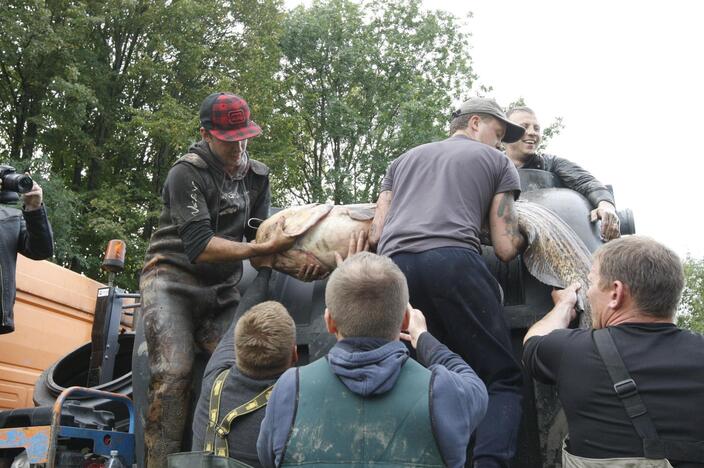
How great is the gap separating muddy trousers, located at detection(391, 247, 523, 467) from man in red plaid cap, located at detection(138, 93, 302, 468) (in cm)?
76

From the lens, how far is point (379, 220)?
10.5 feet

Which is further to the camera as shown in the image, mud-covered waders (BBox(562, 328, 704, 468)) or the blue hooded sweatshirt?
mud-covered waders (BBox(562, 328, 704, 468))

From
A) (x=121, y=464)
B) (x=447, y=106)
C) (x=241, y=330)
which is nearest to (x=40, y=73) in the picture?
(x=447, y=106)

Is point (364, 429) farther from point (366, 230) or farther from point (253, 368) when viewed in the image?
point (366, 230)

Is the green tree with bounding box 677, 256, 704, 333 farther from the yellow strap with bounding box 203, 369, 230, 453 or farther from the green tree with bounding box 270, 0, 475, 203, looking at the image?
the yellow strap with bounding box 203, 369, 230, 453

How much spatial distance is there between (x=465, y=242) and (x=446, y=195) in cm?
21

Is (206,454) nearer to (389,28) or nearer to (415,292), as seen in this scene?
(415,292)

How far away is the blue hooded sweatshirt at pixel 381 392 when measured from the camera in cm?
189

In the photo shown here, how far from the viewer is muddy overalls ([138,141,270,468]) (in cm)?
338

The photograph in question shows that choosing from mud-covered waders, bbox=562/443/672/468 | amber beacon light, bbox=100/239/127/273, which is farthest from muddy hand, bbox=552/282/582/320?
amber beacon light, bbox=100/239/127/273

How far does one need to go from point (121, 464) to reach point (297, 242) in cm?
166

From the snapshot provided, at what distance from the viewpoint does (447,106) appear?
78.0 ft

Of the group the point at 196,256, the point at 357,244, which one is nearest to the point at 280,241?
the point at 357,244

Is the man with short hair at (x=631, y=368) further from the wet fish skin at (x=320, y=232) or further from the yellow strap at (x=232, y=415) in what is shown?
the wet fish skin at (x=320, y=232)
